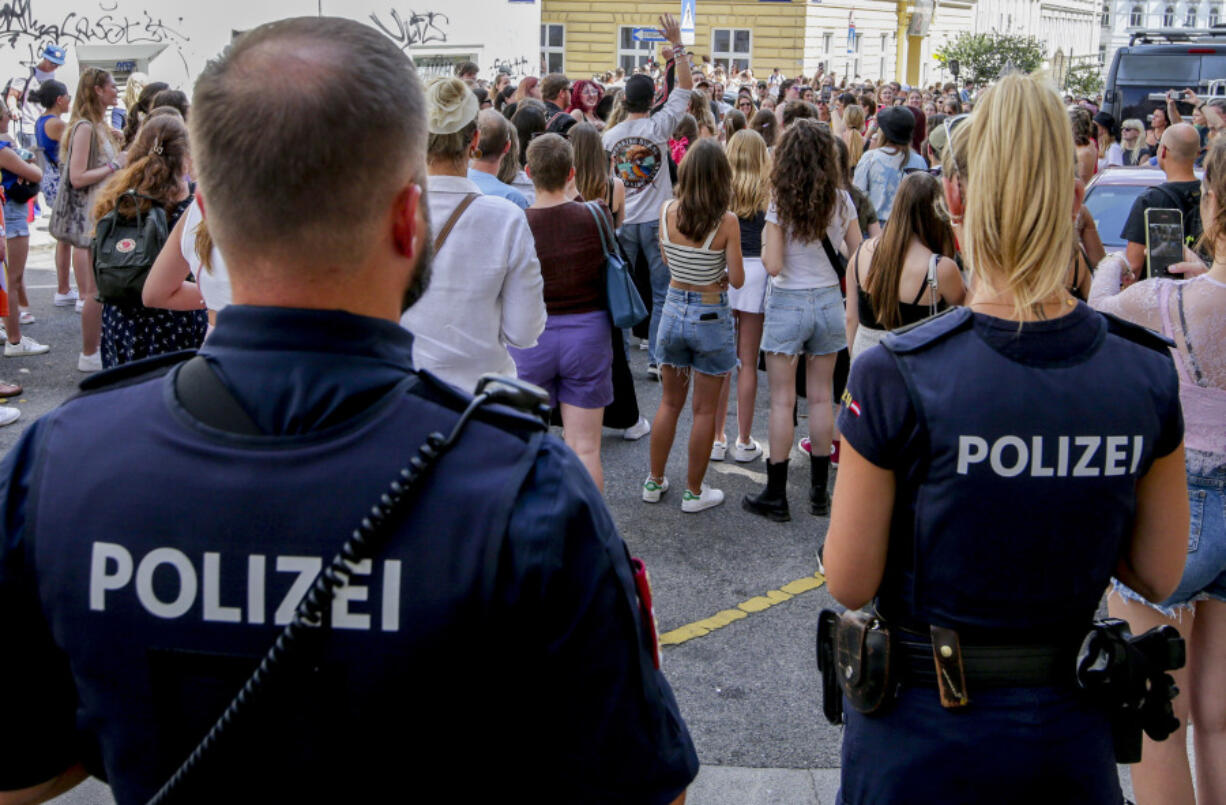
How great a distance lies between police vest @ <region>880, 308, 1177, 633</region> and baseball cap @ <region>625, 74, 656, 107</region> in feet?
20.6

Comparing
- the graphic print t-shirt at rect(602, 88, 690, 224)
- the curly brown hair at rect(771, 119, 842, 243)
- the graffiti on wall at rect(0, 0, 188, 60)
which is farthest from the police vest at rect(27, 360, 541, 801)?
the graffiti on wall at rect(0, 0, 188, 60)

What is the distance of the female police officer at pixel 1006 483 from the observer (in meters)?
1.98

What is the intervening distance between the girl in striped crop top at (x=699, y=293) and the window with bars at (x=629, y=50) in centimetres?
3284

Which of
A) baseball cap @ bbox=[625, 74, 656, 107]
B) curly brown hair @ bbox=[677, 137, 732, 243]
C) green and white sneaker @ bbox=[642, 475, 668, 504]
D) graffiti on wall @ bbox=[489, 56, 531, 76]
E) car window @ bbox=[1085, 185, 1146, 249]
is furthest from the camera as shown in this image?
graffiti on wall @ bbox=[489, 56, 531, 76]

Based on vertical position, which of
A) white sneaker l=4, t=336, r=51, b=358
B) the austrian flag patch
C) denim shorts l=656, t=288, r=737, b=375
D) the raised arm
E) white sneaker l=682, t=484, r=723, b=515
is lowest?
white sneaker l=682, t=484, r=723, b=515

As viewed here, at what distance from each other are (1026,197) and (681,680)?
264 cm

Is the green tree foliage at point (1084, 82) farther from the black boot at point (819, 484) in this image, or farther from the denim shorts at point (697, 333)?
the denim shorts at point (697, 333)

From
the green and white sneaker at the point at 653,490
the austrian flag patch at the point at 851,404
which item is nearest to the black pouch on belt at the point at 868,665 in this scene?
the austrian flag patch at the point at 851,404

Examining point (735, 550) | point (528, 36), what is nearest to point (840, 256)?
point (735, 550)

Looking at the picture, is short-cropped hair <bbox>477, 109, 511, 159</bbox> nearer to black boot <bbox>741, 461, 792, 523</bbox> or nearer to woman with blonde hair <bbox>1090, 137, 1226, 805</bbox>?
black boot <bbox>741, 461, 792, 523</bbox>

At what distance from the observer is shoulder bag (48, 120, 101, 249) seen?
8070mm

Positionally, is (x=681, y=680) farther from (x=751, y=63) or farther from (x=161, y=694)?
(x=751, y=63)

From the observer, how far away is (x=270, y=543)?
123cm

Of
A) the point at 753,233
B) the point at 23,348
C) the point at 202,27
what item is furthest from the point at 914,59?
the point at 753,233
